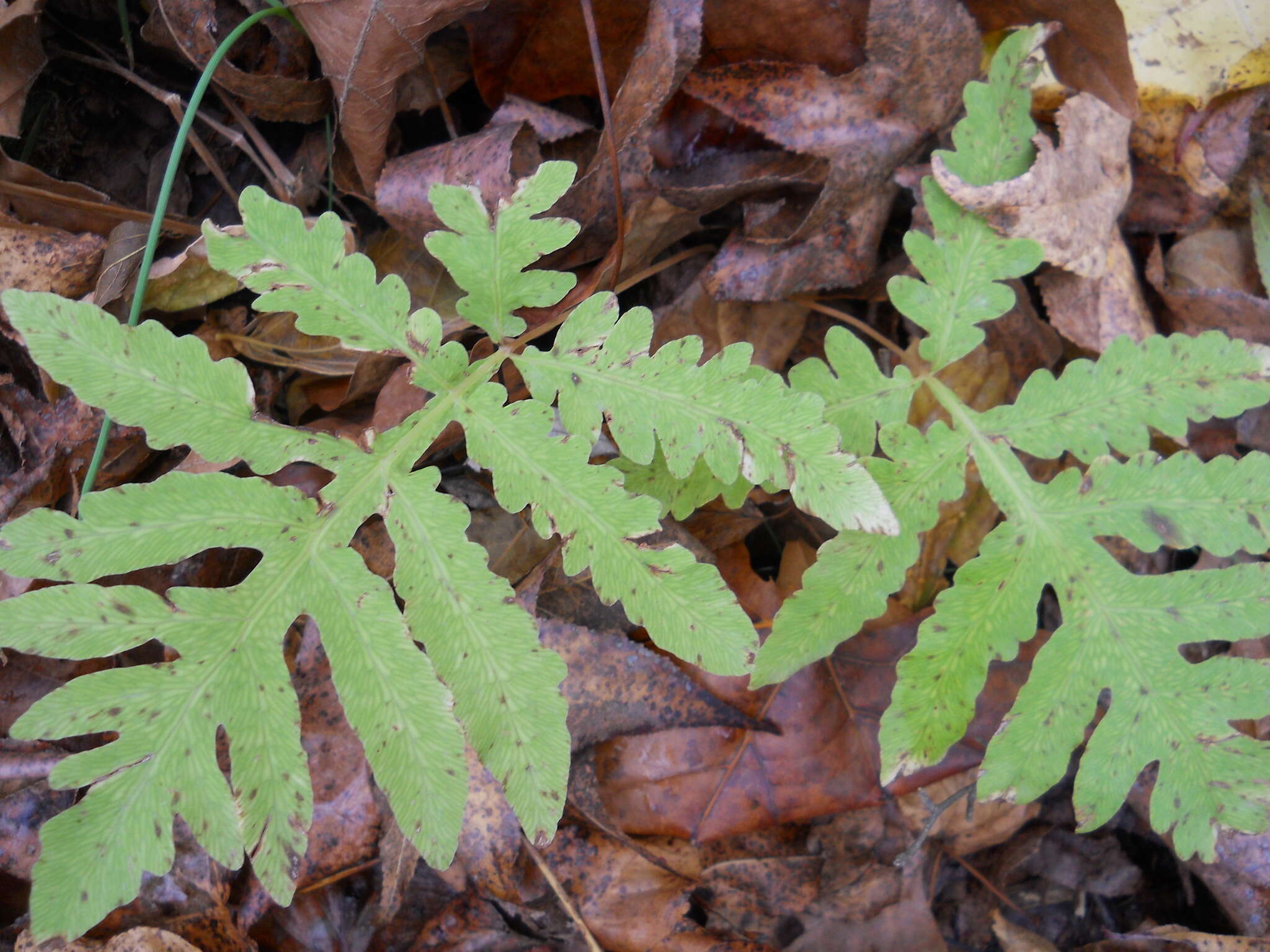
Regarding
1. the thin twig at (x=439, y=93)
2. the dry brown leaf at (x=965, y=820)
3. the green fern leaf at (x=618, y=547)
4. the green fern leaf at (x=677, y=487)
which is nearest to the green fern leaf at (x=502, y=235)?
the green fern leaf at (x=618, y=547)

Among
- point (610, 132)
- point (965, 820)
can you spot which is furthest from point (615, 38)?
point (965, 820)

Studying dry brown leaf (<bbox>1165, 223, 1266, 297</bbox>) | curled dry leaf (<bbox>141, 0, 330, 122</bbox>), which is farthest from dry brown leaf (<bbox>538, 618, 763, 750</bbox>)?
dry brown leaf (<bbox>1165, 223, 1266, 297</bbox>)

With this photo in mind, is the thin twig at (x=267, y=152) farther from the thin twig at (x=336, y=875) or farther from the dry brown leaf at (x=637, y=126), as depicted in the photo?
the thin twig at (x=336, y=875)

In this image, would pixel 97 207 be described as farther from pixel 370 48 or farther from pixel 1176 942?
pixel 1176 942

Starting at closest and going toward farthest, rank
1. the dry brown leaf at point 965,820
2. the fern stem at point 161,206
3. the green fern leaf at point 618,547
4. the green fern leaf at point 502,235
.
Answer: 1. the green fern leaf at point 618,547
2. the green fern leaf at point 502,235
3. the fern stem at point 161,206
4. the dry brown leaf at point 965,820

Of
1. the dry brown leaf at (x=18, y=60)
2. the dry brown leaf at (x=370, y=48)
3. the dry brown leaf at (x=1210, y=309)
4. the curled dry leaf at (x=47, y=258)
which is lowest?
the dry brown leaf at (x=1210, y=309)

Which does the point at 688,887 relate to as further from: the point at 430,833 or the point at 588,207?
the point at 588,207

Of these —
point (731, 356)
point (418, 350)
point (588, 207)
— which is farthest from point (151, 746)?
point (588, 207)

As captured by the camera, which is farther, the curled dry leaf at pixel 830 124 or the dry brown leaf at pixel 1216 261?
the dry brown leaf at pixel 1216 261
